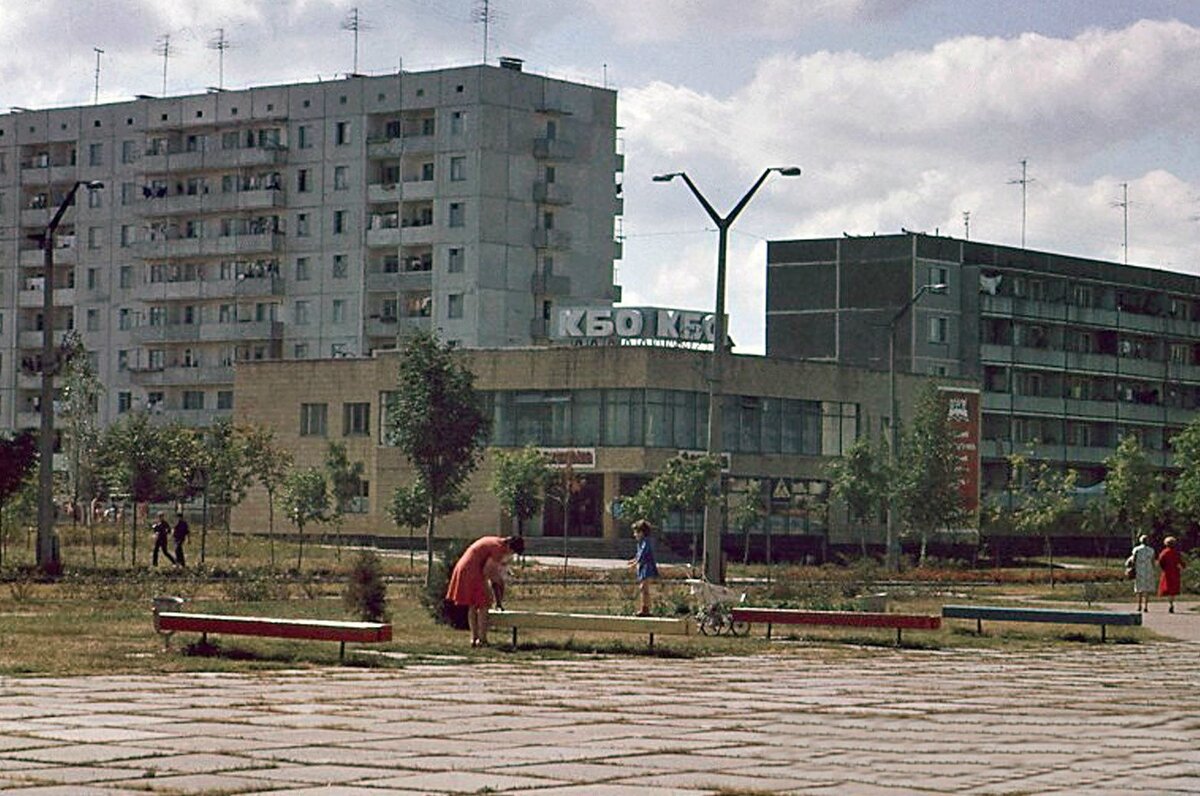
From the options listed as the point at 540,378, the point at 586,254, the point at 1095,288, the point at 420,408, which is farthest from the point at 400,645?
the point at 1095,288

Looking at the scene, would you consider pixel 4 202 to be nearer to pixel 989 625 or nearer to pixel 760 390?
pixel 760 390

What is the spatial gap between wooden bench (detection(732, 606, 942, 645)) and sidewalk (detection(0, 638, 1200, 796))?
539 centimetres

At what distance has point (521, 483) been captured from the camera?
275 ft

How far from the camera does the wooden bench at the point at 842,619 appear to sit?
1169 inches

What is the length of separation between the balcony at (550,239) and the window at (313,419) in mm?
21429

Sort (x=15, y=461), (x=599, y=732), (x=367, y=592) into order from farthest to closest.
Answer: (x=15, y=461), (x=367, y=592), (x=599, y=732)

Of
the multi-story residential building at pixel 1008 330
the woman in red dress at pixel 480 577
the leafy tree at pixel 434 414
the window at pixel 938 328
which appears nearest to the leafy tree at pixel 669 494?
the leafy tree at pixel 434 414

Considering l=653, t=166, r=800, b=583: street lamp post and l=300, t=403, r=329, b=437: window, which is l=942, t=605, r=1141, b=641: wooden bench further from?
l=300, t=403, r=329, b=437: window

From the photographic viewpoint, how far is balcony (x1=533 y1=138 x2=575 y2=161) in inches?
4675

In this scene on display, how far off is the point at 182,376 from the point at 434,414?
67.1m

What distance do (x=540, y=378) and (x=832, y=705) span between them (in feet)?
247

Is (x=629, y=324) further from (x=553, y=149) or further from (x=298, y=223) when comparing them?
(x=298, y=223)

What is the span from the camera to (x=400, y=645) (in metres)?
26.3

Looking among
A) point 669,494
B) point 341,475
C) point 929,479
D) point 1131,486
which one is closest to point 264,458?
point 341,475
